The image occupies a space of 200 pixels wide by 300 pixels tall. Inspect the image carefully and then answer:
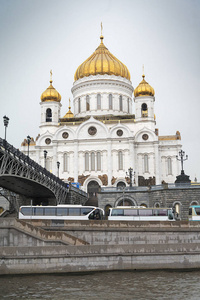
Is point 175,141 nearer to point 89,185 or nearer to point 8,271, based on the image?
point 89,185

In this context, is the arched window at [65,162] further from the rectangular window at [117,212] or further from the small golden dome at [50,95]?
the rectangular window at [117,212]

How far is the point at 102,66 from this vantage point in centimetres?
7238

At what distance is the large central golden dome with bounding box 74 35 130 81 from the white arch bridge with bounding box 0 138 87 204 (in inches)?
1029

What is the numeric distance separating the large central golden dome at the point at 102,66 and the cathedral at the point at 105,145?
4.32 ft

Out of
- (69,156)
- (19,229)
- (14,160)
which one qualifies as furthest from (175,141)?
(19,229)

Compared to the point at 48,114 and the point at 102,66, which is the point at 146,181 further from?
the point at 102,66

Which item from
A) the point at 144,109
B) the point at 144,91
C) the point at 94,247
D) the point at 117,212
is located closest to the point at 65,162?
the point at 144,109

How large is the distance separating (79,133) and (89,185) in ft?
28.5

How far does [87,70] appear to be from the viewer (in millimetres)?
72688

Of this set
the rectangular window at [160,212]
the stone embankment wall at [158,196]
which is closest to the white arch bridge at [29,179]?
the stone embankment wall at [158,196]

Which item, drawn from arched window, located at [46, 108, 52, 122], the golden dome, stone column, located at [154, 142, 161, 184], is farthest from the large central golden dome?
stone column, located at [154, 142, 161, 184]

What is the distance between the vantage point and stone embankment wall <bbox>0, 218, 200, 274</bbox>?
2145 centimetres

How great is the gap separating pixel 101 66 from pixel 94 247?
53929 millimetres

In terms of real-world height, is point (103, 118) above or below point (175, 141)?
above
